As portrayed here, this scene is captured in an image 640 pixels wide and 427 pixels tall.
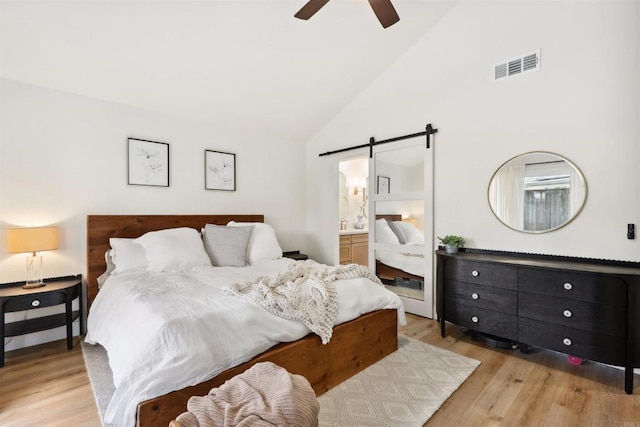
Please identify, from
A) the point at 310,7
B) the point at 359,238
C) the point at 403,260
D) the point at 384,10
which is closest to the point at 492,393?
the point at 403,260

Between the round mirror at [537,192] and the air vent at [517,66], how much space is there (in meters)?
0.76

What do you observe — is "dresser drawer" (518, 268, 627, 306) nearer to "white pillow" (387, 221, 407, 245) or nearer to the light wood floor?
the light wood floor

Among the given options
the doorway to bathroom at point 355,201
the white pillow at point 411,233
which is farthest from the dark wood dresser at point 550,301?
the doorway to bathroom at point 355,201

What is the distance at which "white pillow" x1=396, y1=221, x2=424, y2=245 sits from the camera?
3532 mm

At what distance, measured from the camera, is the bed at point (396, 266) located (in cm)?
358

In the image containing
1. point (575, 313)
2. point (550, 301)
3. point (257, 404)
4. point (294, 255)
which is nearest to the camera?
point (257, 404)

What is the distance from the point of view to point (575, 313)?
2.16 meters

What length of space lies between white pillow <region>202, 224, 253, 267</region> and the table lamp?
4.06 feet

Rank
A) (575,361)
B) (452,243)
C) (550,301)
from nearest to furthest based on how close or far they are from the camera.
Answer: (550,301) < (575,361) < (452,243)

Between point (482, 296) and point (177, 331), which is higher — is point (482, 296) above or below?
below

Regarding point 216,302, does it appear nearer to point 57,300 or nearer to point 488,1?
point 57,300

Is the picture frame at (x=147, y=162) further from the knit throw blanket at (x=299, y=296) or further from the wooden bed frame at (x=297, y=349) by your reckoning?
the knit throw blanket at (x=299, y=296)

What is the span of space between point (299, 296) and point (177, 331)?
73cm

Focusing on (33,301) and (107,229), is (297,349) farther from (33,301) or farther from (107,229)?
(107,229)
